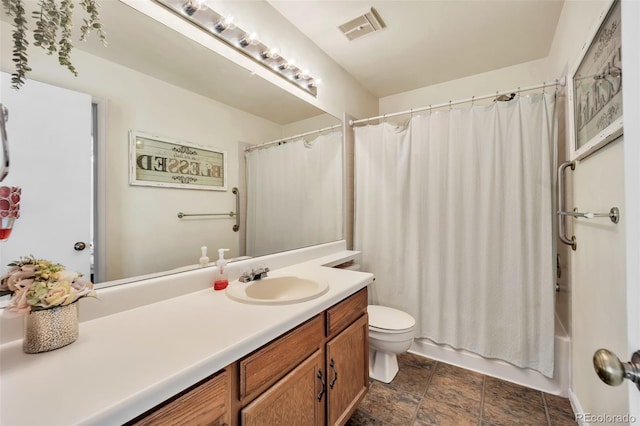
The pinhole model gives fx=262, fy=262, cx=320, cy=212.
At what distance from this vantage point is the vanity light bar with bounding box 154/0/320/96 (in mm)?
1221

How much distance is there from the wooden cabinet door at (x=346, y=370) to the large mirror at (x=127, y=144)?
68 cm

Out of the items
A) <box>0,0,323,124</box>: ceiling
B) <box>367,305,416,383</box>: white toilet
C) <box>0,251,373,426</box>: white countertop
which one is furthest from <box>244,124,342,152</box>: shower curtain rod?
<box>367,305,416,383</box>: white toilet

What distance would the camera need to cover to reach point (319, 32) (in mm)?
1923

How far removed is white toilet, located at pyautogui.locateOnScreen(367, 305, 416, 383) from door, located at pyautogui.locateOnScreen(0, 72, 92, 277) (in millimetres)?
1583

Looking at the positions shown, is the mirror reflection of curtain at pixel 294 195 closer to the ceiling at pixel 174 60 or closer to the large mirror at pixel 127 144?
the large mirror at pixel 127 144

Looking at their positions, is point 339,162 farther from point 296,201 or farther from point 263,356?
point 263,356

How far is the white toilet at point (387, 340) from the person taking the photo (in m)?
1.72

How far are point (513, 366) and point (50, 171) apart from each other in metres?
2.68

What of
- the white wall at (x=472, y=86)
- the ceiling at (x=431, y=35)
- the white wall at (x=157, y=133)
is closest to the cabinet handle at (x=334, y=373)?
the white wall at (x=157, y=133)

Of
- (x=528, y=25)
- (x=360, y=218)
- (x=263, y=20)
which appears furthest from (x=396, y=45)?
(x=360, y=218)

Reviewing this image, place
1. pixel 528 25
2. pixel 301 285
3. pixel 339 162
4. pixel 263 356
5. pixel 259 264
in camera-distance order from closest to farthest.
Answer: pixel 263 356 → pixel 301 285 → pixel 259 264 → pixel 528 25 → pixel 339 162

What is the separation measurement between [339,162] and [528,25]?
5.32 feet

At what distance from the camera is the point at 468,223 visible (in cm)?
195

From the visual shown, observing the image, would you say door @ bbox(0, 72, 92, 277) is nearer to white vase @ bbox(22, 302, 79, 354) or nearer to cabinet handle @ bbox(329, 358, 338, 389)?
white vase @ bbox(22, 302, 79, 354)
